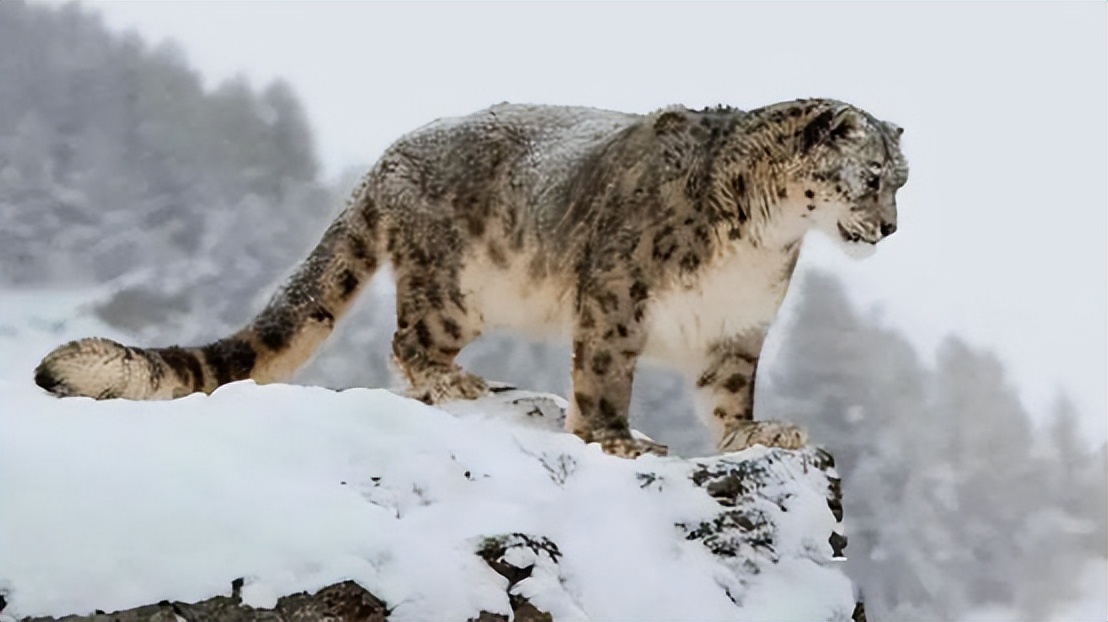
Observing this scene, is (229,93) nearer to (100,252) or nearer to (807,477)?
(100,252)

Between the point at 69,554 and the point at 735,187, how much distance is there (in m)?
1.35

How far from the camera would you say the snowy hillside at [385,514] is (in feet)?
5.24

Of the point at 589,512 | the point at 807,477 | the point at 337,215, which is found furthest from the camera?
the point at 337,215

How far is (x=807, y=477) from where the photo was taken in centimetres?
238

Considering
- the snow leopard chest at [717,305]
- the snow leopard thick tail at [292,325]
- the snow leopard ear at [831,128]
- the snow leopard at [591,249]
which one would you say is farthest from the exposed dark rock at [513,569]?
the snow leopard ear at [831,128]

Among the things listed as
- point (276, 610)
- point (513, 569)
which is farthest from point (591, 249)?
point (276, 610)

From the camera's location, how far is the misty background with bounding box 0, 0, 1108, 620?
389 centimetres

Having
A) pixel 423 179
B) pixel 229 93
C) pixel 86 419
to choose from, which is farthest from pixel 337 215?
pixel 229 93

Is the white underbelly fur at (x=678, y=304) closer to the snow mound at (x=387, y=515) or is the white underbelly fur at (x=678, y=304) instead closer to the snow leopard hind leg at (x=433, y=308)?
the snow leopard hind leg at (x=433, y=308)

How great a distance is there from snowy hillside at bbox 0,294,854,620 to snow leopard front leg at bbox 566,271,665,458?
0.09 metres

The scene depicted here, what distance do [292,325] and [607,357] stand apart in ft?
2.21

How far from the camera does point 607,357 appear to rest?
7.92ft

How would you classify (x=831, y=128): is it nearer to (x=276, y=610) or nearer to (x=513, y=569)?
(x=513, y=569)

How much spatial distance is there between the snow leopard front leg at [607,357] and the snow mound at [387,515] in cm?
11
